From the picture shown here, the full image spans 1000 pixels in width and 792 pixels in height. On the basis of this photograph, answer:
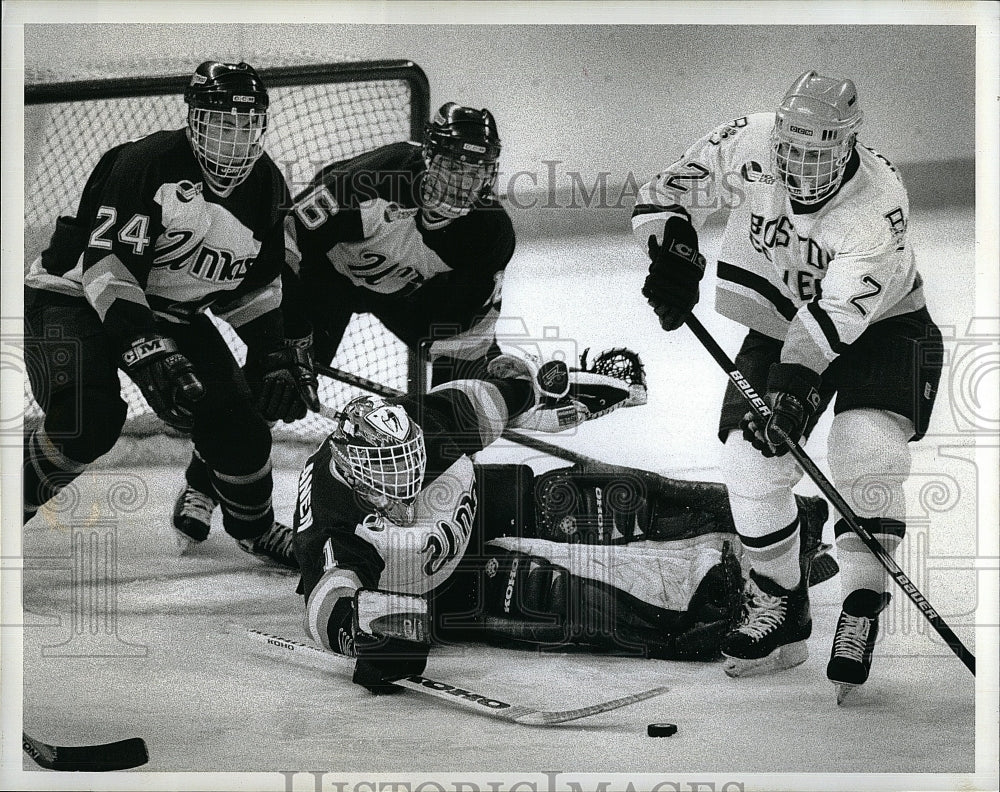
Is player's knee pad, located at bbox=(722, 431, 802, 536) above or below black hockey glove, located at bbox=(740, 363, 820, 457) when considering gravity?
below

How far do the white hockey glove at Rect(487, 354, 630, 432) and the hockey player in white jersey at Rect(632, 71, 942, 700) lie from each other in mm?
207

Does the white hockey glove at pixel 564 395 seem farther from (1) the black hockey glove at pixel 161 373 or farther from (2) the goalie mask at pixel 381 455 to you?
(1) the black hockey glove at pixel 161 373

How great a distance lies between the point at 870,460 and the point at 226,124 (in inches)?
65.7

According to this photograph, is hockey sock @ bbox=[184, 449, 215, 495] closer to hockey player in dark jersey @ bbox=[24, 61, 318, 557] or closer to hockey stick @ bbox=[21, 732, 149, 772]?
hockey player in dark jersey @ bbox=[24, 61, 318, 557]

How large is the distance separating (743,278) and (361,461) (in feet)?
3.21

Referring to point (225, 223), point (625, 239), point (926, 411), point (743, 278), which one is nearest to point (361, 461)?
point (225, 223)

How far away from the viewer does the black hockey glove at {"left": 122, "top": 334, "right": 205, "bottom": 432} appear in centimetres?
250

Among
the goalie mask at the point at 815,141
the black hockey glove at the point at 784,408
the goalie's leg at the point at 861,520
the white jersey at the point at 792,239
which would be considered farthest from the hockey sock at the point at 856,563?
the goalie mask at the point at 815,141

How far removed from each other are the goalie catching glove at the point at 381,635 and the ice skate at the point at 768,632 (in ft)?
2.31

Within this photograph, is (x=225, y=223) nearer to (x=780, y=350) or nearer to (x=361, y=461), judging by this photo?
(x=361, y=461)

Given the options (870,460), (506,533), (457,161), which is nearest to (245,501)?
(506,533)

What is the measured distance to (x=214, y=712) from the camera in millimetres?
2549

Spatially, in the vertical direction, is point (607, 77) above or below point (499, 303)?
above
